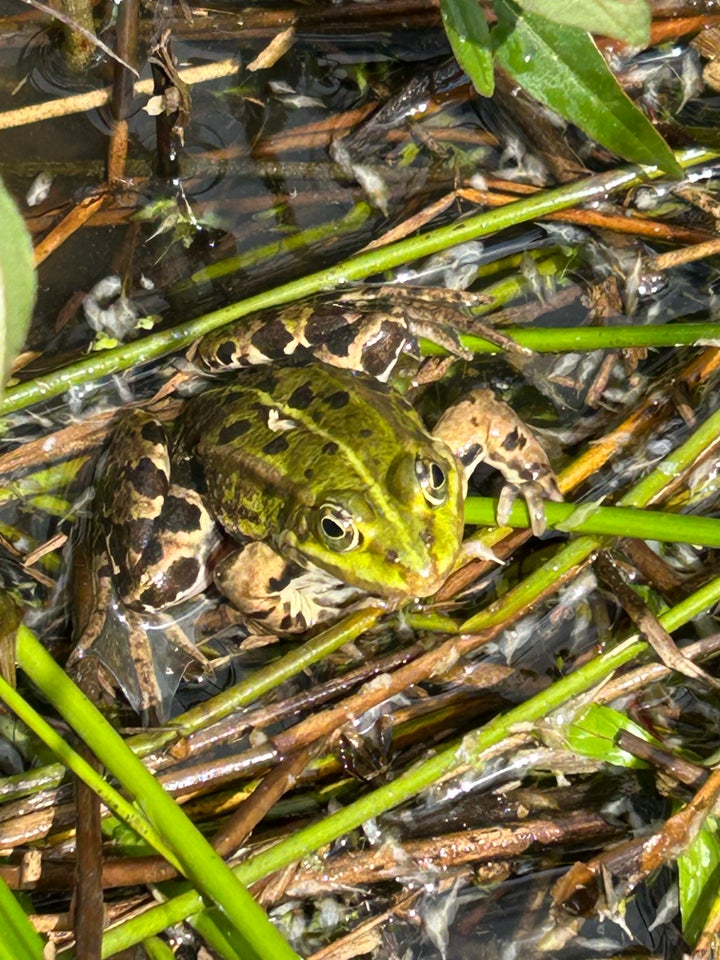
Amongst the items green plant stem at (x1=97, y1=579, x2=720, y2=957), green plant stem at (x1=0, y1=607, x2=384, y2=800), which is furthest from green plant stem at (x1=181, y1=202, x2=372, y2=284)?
green plant stem at (x1=97, y1=579, x2=720, y2=957)

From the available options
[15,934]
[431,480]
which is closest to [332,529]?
[431,480]

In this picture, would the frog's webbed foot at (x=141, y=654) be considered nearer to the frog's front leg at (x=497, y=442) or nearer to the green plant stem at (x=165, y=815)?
the green plant stem at (x=165, y=815)

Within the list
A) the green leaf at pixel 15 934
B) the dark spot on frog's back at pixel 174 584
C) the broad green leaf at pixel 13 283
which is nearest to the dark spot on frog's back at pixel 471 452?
the dark spot on frog's back at pixel 174 584

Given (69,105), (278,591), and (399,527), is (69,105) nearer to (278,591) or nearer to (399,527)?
(278,591)

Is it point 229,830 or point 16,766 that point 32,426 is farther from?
point 229,830

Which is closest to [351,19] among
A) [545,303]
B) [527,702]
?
[545,303]

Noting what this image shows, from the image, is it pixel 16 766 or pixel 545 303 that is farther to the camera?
pixel 545 303

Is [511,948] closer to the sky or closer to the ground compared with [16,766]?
closer to the ground
